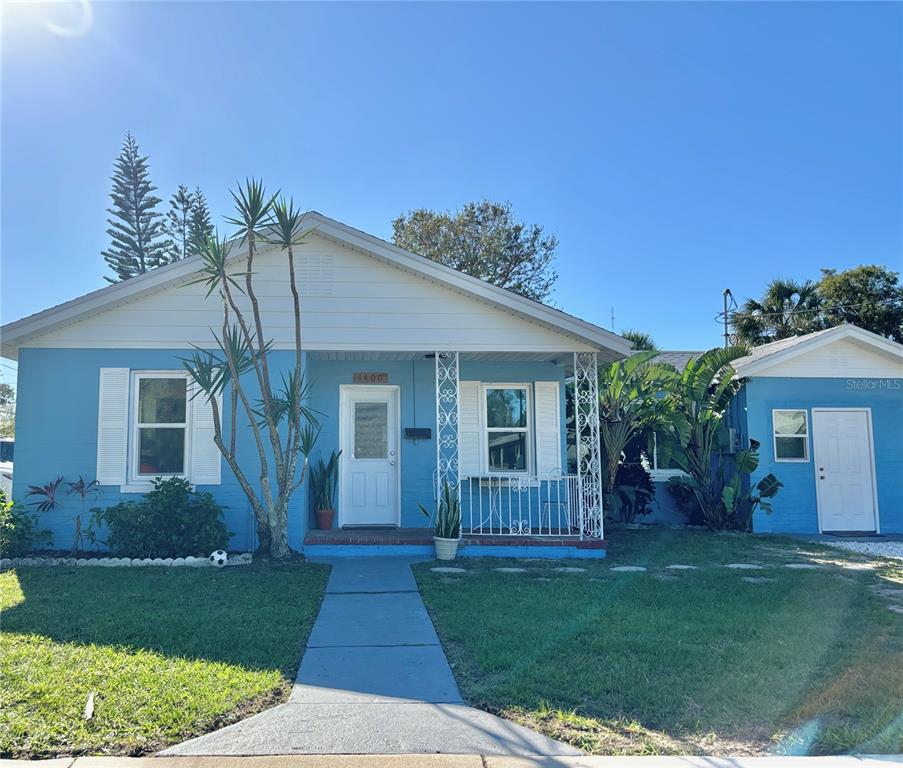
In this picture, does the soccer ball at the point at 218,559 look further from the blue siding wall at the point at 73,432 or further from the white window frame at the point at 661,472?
the white window frame at the point at 661,472

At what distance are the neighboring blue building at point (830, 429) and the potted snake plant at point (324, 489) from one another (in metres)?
7.71

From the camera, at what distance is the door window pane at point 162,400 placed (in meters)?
9.43

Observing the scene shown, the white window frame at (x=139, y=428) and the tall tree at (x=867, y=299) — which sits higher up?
the tall tree at (x=867, y=299)

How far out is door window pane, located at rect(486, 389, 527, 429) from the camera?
432 inches

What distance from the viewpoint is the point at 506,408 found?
11031 millimetres

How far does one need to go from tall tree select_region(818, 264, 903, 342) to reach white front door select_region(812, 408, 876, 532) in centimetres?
1396

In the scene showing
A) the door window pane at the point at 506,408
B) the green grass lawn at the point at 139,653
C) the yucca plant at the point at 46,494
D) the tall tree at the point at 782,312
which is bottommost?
the green grass lawn at the point at 139,653

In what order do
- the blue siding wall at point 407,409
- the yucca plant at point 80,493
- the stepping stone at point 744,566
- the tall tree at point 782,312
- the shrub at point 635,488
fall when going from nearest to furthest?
the stepping stone at point 744,566 → the yucca plant at point 80,493 → the blue siding wall at point 407,409 → the shrub at point 635,488 → the tall tree at point 782,312

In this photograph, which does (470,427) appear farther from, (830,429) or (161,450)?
(830,429)

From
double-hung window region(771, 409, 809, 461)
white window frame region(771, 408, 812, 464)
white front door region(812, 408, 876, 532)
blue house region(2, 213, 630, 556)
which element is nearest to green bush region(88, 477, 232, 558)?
blue house region(2, 213, 630, 556)

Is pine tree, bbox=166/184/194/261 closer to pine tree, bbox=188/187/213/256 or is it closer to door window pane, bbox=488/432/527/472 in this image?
pine tree, bbox=188/187/213/256

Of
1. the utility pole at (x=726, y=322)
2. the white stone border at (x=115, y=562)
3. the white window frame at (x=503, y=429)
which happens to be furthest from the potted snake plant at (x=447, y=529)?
the utility pole at (x=726, y=322)

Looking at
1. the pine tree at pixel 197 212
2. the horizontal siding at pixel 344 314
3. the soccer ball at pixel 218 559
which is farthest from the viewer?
the pine tree at pixel 197 212

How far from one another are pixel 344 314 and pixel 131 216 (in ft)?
86.5
